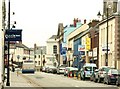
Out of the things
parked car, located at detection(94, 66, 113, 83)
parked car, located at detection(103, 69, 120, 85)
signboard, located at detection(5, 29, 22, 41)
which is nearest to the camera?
signboard, located at detection(5, 29, 22, 41)

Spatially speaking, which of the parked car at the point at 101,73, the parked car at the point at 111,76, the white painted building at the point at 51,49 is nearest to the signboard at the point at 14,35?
the parked car at the point at 111,76

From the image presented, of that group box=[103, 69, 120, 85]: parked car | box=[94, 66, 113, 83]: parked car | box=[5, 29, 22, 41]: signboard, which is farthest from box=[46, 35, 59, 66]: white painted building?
box=[5, 29, 22, 41]: signboard

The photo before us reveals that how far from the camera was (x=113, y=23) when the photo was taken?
74750 millimetres

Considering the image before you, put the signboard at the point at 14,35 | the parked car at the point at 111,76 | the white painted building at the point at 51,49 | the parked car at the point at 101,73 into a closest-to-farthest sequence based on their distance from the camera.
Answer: the signboard at the point at 14,35 → the parked car at the point at 111,76 → the parked car at the point at 101,73 → the white painted building at the point at 51,49

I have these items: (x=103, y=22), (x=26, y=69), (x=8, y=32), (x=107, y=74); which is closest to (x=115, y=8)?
(x=103, y=22)

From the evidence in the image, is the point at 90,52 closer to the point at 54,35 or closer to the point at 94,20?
the point at 94,20

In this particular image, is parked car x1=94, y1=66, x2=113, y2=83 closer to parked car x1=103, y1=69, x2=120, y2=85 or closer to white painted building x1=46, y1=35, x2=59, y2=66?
parked car x1=103, y1=69, x2=120, y2=85

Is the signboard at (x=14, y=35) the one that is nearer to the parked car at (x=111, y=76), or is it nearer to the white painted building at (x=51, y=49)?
the parked car at (x=111, y=76)

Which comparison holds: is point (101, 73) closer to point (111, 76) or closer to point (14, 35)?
point (111, 76)

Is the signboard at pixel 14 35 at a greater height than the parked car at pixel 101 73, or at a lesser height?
greater

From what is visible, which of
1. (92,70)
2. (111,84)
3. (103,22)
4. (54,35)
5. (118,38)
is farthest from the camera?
(54,35)

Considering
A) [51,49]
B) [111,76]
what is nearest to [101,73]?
[111,76]

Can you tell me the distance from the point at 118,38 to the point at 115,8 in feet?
51.1

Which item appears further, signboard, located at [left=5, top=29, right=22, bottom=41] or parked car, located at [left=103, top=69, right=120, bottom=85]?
parked car, located at [left=103, top=69, right=120, bottom=85]
